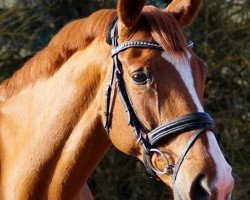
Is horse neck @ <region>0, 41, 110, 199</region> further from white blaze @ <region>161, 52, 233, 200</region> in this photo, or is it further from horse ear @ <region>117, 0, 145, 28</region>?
white blaze @ <region>161, 52, 233, 200</region>

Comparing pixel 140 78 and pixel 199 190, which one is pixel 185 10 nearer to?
pixel 140 78

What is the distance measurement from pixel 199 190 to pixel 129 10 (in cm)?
87

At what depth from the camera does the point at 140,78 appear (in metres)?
3.14

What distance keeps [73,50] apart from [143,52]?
0.48m

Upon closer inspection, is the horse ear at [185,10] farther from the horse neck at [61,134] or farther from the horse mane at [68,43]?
the horse neck at [61,134]

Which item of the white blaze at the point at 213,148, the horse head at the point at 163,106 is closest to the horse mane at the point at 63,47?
the horse head at the point at 163,106

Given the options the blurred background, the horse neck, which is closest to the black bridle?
the horse neck

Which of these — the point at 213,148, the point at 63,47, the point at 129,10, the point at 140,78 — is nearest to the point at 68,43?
the point at 63,47

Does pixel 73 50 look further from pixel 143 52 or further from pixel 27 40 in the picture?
pixel 27 40

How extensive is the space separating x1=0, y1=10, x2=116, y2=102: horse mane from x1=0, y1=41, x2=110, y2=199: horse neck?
0.04 metres

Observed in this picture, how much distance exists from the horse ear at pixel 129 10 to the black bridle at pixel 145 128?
99mm

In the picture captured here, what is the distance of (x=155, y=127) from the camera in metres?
3.13

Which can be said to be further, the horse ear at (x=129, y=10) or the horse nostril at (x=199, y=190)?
the horse ear at (x=129, y=10)

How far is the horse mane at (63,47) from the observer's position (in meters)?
3.47
